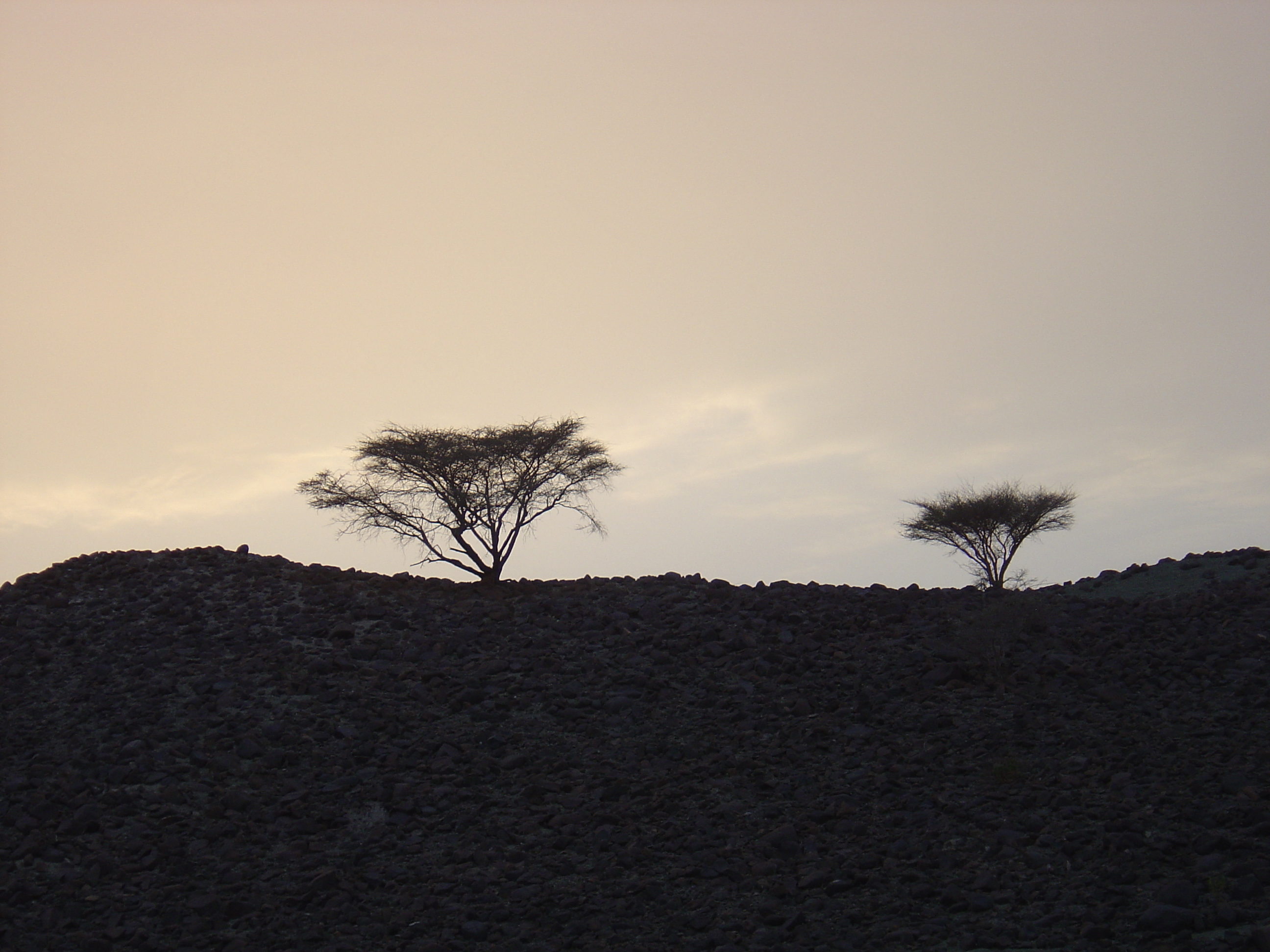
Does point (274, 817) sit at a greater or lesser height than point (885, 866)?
greater

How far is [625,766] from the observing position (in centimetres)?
1324

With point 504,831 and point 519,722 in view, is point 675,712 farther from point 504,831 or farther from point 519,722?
point 504,831

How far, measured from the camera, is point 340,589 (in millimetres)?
18453

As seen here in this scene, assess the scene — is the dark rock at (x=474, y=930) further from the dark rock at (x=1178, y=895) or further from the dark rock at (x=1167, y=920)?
the dark rock at (x=1178, y=895)

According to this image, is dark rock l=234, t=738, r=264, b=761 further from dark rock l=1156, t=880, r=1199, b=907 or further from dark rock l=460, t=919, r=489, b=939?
dark rock l=1156, t=880, r=1199, b=907

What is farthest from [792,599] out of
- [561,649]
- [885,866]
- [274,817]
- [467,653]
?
[274,817]

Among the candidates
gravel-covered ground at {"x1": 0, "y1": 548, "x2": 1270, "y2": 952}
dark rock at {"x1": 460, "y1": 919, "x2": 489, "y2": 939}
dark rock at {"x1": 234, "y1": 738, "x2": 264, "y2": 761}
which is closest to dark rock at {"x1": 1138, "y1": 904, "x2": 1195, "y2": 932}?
Result: gravel-covered ground at {"x1": 0, "y1": 548, "x2": 1270, "y2": 952}

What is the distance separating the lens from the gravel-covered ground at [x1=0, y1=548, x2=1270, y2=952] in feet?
33.2

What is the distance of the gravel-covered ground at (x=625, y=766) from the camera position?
10.1m

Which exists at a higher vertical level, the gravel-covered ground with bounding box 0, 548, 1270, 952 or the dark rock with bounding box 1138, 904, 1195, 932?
the gravel-covered ground with bounding box 0, 548, 1270, 952

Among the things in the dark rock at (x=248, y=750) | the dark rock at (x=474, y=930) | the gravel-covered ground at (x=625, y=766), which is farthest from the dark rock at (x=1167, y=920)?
the dark rock at (x=248, y=750)

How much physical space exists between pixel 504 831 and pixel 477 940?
6.28 ft

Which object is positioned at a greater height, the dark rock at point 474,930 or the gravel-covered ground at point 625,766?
the gravel-covered ground at point 625,766

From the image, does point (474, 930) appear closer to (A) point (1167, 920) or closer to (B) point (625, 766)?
(B) point (625, 766)
